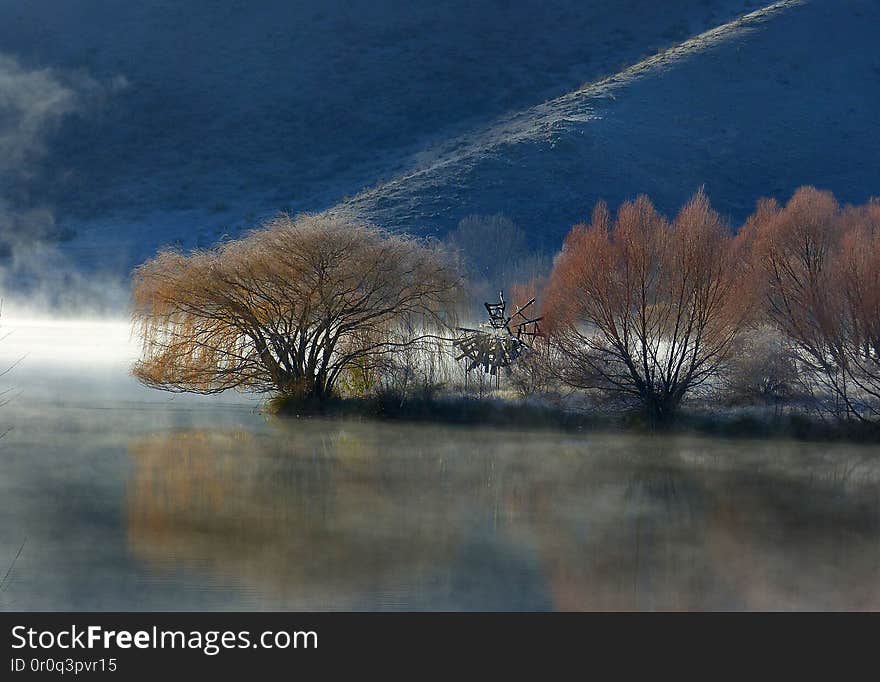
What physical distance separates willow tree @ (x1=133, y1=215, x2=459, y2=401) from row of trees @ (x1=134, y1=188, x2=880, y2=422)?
0.03 meters

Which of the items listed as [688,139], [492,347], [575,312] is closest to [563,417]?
[575,312]

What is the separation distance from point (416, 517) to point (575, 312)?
34.8 ft

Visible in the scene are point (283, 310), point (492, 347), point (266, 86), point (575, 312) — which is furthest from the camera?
point (266, 86)

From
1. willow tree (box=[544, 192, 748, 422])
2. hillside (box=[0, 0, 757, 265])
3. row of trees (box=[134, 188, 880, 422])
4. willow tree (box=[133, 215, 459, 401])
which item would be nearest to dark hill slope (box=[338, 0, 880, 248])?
hillside (box=[0, 0, 757, 265])

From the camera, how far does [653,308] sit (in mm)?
26156

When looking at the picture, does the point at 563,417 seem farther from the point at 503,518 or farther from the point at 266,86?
the point at 266,86

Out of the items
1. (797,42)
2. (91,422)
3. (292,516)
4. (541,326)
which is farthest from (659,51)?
(292,516)

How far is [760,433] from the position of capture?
995 inches

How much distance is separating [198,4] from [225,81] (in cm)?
1400

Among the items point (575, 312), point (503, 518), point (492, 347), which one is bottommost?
point (503, 518)

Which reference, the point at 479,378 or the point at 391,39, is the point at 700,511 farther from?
the point at 391,39

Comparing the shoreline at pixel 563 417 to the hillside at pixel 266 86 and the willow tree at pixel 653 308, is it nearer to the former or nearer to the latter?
the willow tree at pixel 653 308

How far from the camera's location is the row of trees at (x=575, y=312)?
26.0 meters

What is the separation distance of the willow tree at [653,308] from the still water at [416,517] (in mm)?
1562
